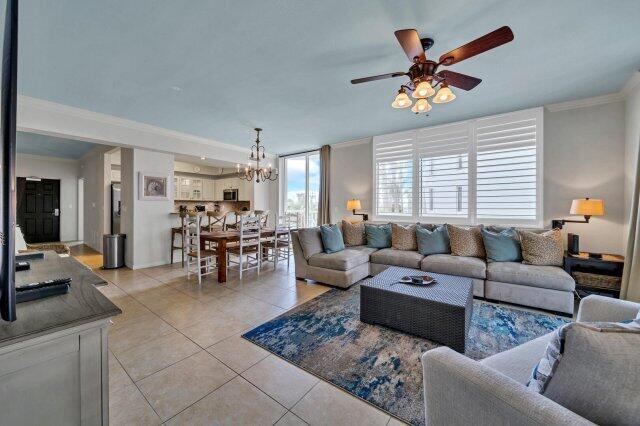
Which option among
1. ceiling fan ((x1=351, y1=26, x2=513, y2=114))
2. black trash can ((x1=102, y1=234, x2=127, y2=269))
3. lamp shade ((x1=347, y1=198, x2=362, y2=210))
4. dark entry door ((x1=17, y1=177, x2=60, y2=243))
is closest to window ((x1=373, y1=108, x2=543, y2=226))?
lamp shade ((x1=347, y1=198, x2=362, y2=210))

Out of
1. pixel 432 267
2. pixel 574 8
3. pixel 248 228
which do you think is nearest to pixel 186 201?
pixel 248 228

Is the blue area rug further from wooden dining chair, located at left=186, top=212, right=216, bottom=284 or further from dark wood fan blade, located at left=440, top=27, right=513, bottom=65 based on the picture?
dark wood fan blade, located at left=440, top=27, right=513, bottom=65

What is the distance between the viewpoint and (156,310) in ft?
9.60

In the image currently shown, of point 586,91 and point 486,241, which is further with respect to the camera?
point 486,241

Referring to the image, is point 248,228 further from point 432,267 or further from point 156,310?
point 432,267

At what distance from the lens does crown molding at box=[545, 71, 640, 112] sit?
2.97 m

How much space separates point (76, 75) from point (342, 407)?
4146 millimetres

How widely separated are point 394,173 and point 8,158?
16.7ft

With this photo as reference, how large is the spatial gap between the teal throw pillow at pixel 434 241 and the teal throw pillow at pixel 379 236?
0.60 m

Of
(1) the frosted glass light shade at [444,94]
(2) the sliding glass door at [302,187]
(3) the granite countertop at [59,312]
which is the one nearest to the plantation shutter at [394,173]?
(2) the sliding glass door at [302,187]

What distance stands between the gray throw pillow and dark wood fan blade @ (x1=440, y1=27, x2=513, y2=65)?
1830 mm

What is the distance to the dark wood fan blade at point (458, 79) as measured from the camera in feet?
7.33

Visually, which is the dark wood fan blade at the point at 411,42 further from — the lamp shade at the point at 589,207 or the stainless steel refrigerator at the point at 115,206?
the stainless steel refrigerator at the point at 115,206

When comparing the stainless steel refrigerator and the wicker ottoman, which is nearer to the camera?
the wicker ottoman
